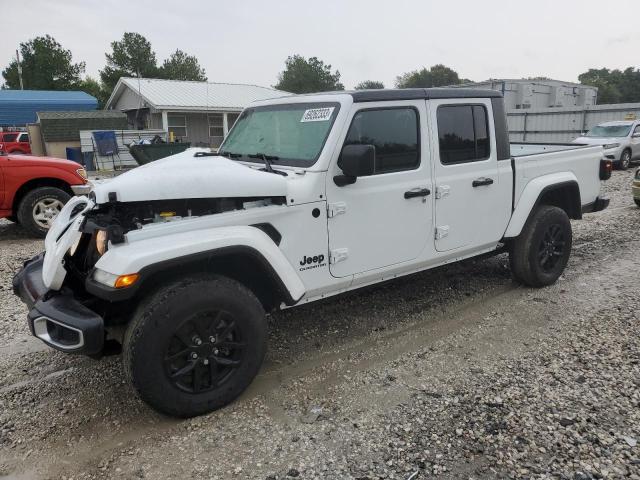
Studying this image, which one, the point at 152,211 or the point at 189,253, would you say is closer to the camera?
the point at 189,253

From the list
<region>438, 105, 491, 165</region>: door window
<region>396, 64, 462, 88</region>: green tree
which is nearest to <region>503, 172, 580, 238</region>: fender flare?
<region>438, 105, 491, 165</region>: door window

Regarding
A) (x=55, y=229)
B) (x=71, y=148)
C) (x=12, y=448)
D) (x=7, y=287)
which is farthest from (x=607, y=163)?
(x=71, y=148)

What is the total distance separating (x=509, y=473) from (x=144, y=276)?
2213 millimetres

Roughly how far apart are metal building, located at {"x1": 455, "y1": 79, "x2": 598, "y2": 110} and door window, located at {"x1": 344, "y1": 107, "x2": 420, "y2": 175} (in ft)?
68.0

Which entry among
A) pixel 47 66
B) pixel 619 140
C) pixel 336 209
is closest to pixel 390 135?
pixel 336 209

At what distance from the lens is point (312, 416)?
3178mm

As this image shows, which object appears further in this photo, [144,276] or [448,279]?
[448,279]

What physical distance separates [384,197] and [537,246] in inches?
84.1

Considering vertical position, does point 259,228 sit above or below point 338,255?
above

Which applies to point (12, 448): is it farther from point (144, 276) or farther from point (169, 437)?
point (144, 276)

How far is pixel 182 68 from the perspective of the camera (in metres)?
61.0

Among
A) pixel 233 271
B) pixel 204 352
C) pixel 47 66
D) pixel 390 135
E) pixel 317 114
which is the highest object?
pixel 47 66

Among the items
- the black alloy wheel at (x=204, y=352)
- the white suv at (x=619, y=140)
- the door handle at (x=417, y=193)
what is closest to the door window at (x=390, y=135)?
the door handle at (x=417, y=193)

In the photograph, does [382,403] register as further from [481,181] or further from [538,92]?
[538,92]
